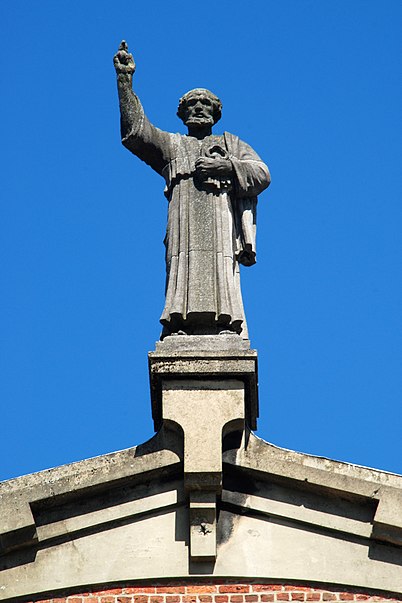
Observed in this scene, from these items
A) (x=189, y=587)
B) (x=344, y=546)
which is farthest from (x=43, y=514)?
(x=344, y=546)

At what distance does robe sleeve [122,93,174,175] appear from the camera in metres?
16.8

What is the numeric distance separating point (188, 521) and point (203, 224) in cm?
306

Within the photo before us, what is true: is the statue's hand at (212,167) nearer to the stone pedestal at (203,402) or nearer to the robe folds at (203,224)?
the robe folds at (203,224)

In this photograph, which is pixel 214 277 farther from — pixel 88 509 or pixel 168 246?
pixel 88 509

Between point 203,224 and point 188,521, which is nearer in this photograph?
point 188,521

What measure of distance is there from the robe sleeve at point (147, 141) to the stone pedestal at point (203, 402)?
7.84ft

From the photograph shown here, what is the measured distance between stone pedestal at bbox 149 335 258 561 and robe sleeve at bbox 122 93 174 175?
2390mm

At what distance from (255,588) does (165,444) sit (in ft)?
5.15

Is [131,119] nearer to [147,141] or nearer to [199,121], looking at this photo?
[147,141]

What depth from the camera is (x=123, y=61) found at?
16.7 m

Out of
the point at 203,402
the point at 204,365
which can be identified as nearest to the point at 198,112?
the point at 204,365

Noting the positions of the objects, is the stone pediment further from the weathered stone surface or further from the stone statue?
the stone statue

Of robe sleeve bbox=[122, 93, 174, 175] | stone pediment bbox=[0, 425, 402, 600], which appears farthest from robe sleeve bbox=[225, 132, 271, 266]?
stone pediment bbox=[0, 425, 402, 600]

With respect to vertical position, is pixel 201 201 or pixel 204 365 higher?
pixel 201 201
